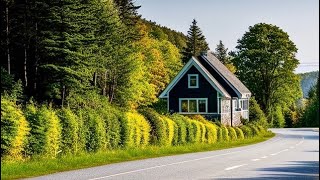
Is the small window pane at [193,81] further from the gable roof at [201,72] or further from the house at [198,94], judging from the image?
the gable roof at [201,72]

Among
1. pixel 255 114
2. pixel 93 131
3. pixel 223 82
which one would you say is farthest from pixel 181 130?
pixel 255 114

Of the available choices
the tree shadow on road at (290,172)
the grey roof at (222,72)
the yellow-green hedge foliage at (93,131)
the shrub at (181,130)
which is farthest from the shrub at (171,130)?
the grey roof at (222,72)

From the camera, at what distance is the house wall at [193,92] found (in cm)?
5831

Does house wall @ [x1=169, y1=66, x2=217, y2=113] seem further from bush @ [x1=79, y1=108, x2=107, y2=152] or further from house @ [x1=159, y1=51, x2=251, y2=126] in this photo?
bush @ [x1=79, y1=108, x2=107, y2=152]

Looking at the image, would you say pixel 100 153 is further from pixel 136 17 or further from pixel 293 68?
pixel 293 68

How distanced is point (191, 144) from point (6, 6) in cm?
1507

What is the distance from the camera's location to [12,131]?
2019 cm

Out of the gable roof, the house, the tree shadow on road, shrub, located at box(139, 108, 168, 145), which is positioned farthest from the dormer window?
the tree shadow on road

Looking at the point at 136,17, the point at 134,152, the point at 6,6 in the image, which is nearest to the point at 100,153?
the point at 134,152

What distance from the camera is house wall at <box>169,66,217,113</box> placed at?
5831 centimetres

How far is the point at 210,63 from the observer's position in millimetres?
63438

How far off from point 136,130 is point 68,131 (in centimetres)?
649

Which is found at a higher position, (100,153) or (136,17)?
(136,17)

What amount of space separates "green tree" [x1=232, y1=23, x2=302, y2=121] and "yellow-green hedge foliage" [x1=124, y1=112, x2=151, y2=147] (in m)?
50.9
